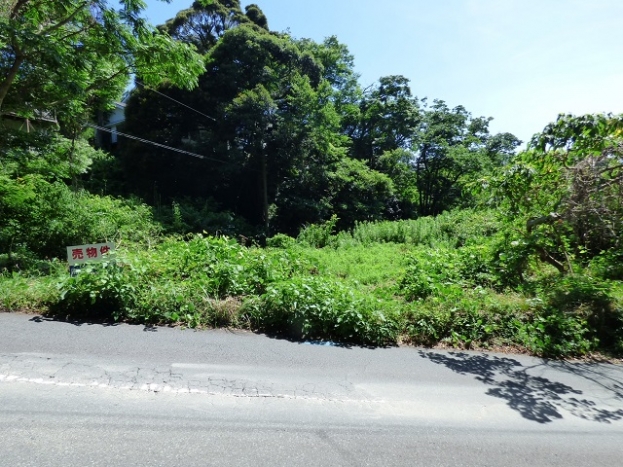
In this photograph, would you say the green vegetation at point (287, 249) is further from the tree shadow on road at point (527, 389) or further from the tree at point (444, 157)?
the tree at point (444, 157)

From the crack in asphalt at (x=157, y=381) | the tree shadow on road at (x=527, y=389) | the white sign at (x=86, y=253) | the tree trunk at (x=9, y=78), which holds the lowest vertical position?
the tree shadow on road at (x=527, y=389)

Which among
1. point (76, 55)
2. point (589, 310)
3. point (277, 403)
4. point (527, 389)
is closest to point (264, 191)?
point (76, 55)

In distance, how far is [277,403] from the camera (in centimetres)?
360

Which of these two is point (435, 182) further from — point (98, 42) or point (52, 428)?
point (52, 428)

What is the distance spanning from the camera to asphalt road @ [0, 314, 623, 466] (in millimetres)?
2930

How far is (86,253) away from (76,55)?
3.87 m

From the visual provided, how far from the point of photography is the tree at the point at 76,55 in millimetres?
6910

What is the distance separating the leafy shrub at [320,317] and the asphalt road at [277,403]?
267 mm

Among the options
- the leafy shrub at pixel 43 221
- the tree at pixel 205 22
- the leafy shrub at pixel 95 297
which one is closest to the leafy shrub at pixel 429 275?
the leafy shrub at pixel 95 297

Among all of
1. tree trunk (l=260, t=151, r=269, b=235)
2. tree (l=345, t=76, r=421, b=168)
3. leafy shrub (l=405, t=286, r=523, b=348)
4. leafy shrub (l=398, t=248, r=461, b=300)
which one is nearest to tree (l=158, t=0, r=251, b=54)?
tree trunk (l=260, t=151, r=269, b=235)

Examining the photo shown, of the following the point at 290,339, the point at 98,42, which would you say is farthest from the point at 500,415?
the point at 98,42

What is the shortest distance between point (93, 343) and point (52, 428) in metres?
1.53

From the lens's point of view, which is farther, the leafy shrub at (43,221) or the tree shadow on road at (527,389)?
the leafy shrub at (43,221)

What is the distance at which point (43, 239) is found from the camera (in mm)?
9539
